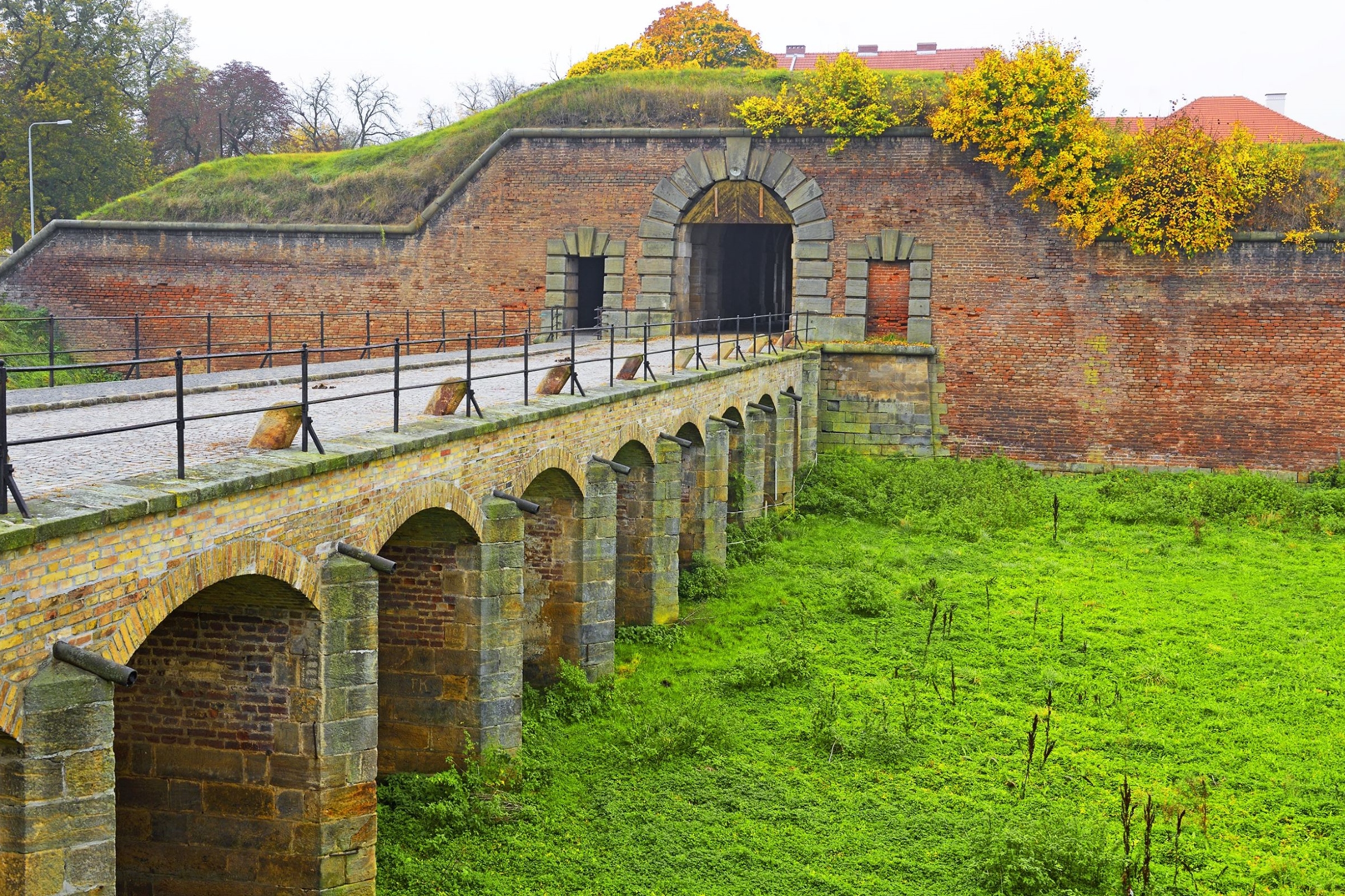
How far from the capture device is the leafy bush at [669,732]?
1162 cm

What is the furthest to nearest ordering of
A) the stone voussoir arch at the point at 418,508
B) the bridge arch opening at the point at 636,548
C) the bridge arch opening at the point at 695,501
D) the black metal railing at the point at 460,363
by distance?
the bridge arch opening at the point at 695,501 → the bridge arch opening at the point at 636,548 → the stone voussoir arch at the point at 418,508 → the black metal railing at the point at 460,363

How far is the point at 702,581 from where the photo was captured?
17.2 meters

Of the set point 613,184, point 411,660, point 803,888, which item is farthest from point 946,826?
point 613,184

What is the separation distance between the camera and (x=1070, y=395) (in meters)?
25.5

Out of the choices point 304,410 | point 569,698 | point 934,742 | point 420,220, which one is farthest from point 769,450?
point 304,410

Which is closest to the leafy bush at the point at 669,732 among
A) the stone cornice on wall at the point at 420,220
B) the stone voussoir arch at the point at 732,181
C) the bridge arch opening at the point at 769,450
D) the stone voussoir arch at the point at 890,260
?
the bridge arch opening at the point at 769,450

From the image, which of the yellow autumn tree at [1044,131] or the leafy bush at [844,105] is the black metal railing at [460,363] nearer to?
the leafy bush at [844,105]

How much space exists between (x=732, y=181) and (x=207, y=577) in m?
20.9

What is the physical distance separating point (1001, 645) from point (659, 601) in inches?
150

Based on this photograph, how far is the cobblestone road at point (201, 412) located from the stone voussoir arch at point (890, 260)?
8.18 metres


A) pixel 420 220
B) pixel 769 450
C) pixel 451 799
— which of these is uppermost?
pixel 420 220

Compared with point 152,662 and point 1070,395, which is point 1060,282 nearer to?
point 1070,395

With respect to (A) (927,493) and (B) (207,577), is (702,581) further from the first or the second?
(B) (207,577)

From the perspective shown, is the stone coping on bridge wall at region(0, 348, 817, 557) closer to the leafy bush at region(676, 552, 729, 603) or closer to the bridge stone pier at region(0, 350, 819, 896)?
the bridge stone pier at region(0, 350, 819, 896)
